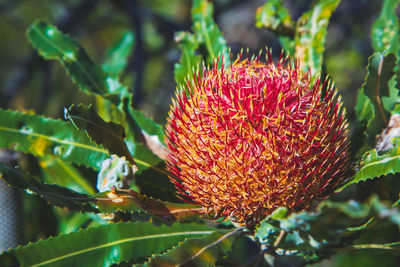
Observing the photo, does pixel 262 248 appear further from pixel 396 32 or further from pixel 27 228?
pixel 27 228

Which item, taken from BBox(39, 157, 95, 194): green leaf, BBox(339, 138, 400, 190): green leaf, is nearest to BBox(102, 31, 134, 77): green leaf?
BBox(39, 157, 95, 194): green leaf

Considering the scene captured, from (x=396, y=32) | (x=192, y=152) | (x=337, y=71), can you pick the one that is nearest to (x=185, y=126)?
(x=192, y=152)

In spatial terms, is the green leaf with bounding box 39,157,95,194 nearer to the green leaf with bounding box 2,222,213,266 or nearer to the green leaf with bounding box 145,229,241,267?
the green leaf with bounding box 2,222,213,266

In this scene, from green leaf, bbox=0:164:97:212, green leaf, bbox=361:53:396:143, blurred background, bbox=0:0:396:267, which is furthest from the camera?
blurred background, bbox=0:0:396:267

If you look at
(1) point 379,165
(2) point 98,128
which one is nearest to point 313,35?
(1) point 379,165

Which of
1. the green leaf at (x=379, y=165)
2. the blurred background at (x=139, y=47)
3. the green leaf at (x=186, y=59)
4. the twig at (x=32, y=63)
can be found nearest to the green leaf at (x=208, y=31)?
the green leaf at (x=186, y=59)
